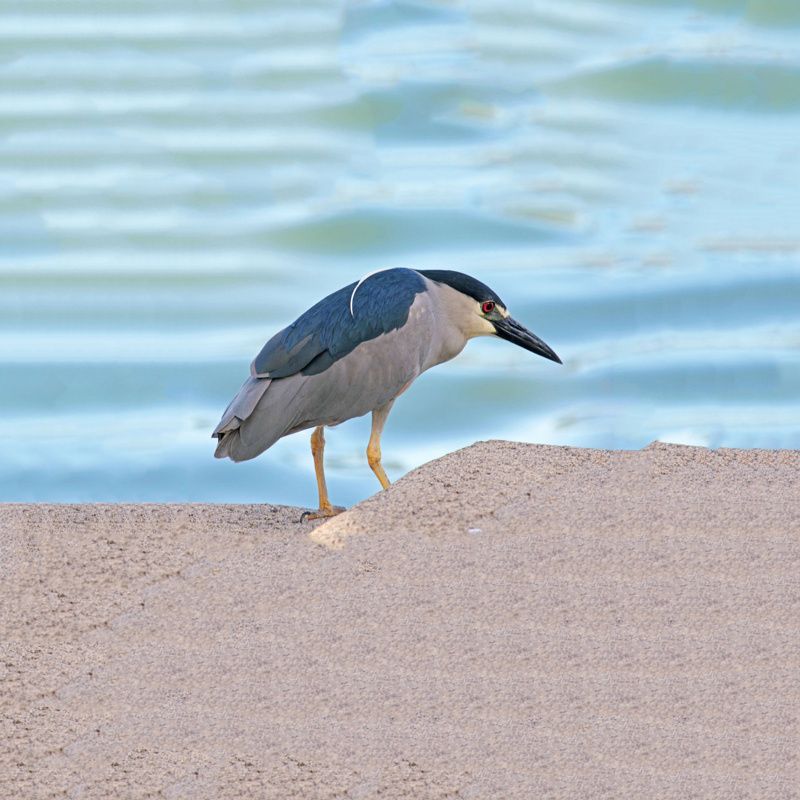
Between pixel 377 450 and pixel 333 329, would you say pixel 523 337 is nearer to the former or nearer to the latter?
pixel 377 450

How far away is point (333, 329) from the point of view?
488 centimetres

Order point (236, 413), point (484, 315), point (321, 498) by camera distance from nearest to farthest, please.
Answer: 1. point (236, 413)
2. point (321, 498)
3. point (484, 315)

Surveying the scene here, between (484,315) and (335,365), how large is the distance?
2.08 feet

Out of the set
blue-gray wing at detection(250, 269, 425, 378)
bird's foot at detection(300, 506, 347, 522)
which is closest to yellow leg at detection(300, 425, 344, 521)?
bird's foot at detection(300, 506, 347, 522)

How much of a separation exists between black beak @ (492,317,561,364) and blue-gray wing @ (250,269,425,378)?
46cm

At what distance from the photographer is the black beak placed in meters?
5.34

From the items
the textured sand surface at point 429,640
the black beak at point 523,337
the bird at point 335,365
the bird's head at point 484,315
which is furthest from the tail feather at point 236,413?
the black beak at point 523,337

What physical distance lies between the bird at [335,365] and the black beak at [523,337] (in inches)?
12.7

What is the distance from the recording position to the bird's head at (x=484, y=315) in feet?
17.1

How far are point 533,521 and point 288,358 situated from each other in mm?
858

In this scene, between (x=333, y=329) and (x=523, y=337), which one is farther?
(x=523, y=337)

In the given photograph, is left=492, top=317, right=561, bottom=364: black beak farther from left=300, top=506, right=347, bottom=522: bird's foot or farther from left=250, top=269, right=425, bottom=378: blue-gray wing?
left=300, top=506, right=347, bottom=522: bird's foot

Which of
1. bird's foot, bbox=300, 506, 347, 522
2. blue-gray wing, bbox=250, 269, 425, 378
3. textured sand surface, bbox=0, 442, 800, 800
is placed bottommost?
textured sand surface, bbox=0, 442, 800, 800

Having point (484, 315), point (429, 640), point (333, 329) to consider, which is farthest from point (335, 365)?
point (429, 640)
